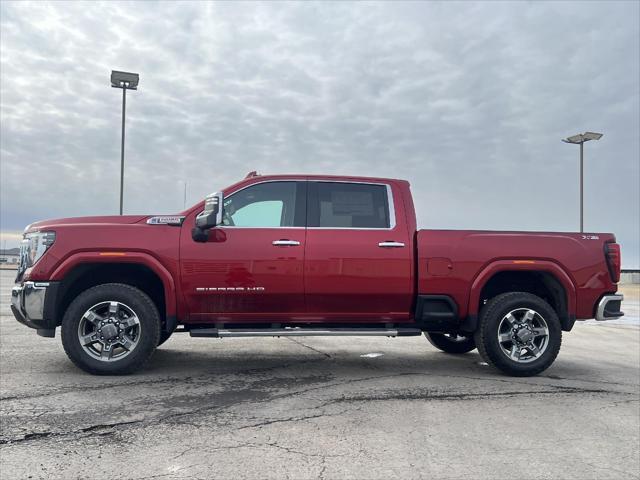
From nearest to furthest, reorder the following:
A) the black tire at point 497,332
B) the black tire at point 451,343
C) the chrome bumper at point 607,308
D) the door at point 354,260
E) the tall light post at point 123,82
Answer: the door at point 354,260
the black tire at point 497,332
the chrome bumper at point 607,308
the black tire at point 451,343
the tall light post at point 123,82

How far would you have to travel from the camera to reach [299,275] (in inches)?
229

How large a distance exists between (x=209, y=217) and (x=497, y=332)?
10.9ft

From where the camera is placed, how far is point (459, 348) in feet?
25.4

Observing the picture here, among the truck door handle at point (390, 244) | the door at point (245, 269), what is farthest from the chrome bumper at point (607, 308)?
the door at point (245, 269)

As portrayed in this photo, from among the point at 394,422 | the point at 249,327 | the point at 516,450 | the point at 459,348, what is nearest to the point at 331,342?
the point at 459,348

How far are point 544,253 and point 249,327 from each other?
134 inches

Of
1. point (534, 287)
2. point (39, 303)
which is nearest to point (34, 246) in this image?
point (39, 303)

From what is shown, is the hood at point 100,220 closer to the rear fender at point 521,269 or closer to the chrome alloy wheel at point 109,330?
the chrome alloy wheel at point 109,330

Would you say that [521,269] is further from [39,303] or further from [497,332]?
[39,303]

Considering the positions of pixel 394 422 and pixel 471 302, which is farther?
pixel 471 302

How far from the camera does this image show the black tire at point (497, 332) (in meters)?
6.01

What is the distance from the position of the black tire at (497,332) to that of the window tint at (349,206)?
1.51 metres

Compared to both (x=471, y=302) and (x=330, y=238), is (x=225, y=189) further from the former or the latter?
(x=471, y=302)

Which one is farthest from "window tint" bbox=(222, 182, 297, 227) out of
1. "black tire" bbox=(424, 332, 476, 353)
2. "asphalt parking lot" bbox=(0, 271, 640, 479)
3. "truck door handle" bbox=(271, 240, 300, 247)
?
"black tire" bbox=(424, 332, 476, 353)
